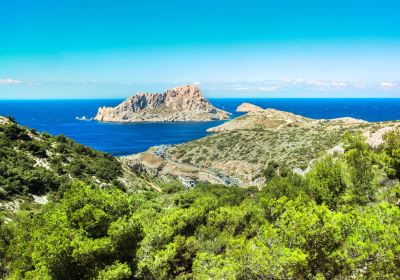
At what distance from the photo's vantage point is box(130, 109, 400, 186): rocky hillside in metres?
92.9

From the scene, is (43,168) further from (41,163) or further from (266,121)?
(266,121)

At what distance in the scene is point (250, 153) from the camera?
11138 cm

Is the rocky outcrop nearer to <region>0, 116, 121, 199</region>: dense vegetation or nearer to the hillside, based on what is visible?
the hillside

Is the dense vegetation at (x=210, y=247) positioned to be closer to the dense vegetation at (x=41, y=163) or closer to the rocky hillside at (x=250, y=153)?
the dense vegetation at (x=41, y=163)

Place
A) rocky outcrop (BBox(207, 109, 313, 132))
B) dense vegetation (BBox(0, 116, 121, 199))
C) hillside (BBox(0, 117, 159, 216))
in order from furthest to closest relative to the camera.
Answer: rocky outcrop (BBox(207, 109, 313, 132))
dense vegetation (BBox(0, 116, 121, 199))
hillside (BBox(0, 117, 159, 216))

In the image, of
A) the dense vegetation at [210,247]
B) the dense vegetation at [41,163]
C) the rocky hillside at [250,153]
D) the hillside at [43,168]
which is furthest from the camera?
the rocky hillside at [250,153]

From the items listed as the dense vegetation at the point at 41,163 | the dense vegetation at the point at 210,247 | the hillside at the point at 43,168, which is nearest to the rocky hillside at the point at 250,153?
the hillside at the point at 43,168

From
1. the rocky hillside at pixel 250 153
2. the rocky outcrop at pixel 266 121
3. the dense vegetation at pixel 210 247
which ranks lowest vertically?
the rocky hillside at pixel 250 153

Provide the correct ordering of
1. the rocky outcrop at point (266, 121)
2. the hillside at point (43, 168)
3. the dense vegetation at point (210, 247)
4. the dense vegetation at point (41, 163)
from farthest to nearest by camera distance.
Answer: the rocky outcrop at point (266, 121) → the dense vegetation at point (41, 163) → the hillside at point (43, 168) → the dense vegetation at point (210, 247)

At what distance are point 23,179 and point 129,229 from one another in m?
36.2

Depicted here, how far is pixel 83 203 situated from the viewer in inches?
701

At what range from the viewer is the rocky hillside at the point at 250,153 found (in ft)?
305

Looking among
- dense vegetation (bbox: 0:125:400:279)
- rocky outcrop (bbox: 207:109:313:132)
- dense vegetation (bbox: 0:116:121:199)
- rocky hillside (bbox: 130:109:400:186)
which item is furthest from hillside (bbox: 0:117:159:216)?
rocky outcrop (bbox: 207:109:313:132)

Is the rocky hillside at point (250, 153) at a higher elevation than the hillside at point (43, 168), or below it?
below
